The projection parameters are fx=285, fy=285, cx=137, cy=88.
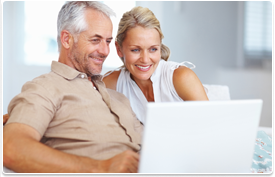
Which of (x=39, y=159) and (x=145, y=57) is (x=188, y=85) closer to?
(x=145, y=57)

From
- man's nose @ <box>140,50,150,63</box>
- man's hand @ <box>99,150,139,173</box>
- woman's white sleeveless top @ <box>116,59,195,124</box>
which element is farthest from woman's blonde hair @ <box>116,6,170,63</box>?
man's hand @ <box>99,150,139,173</box>

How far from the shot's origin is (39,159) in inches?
39.6

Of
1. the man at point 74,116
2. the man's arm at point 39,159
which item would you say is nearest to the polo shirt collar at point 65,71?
the man at point 74,116

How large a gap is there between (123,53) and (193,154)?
45.1 inches

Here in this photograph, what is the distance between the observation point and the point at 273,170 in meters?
1.39

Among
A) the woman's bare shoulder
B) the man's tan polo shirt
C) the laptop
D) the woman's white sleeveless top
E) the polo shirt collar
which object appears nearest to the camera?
the laptop

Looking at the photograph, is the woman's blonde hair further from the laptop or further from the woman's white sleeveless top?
the laptop

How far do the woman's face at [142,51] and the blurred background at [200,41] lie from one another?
8.27ft

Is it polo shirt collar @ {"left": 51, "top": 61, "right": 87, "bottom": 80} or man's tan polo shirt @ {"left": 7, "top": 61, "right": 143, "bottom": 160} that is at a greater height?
polo shirt collar @ {"left": 51, "top": 61, "right": 87, "bottom": 80}

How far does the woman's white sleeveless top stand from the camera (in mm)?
1909

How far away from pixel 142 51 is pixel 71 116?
762mm

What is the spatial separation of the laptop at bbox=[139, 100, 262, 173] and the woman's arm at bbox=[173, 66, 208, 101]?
0.74 m

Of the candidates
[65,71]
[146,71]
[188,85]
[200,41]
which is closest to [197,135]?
[65,71]

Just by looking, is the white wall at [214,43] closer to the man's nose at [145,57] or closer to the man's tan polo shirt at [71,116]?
the man's nose at [145,57]
